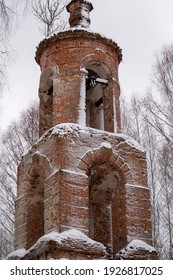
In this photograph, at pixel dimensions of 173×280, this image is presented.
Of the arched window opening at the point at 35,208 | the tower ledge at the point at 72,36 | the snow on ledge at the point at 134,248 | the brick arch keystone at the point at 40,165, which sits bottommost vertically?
the snow on ledge at the point at 134,248

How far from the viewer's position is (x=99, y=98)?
→ 39.0 ft

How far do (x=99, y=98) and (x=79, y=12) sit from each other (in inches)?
80.6

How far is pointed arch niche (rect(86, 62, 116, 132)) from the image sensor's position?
36.4 feet

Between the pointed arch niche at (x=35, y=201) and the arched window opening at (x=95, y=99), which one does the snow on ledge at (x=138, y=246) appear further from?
the arched window opening at (x=95, y=99)

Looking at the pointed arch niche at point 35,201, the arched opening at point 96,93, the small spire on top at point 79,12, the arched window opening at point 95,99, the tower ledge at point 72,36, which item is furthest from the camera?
the small spire on top at point 79,12

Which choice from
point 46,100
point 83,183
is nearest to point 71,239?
point 83,183

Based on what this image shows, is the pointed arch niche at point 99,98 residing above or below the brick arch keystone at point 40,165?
above

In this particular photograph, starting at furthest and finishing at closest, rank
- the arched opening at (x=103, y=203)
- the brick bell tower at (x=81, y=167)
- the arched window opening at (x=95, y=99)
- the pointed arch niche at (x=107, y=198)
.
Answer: the arched window opening at (x=95, y=99) → the arched opening at (x=103, y=203) → the pointed arch niche at (x=107, y=198) → the brick bell tower at (x=81, y=167)

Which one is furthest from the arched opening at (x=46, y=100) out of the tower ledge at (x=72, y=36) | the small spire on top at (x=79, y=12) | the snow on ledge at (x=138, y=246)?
the snow on ledge at (x=138, y=246)

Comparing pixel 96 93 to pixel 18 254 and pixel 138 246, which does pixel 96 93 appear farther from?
pixel 18 254

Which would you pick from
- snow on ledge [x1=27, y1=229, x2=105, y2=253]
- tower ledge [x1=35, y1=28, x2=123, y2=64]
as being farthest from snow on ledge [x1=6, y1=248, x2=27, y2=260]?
tower ledge [x1=35, y1=28, x2=123, y2=64]

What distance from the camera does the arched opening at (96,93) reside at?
1130cm

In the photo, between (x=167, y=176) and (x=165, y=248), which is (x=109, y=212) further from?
(x=165, y=248)

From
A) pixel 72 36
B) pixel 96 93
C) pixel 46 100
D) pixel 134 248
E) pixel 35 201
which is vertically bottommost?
pixel 134 248
